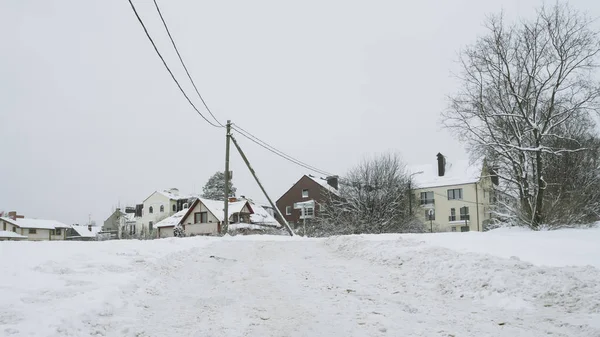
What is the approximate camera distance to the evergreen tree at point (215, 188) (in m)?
75.3

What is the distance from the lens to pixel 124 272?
8.37 m

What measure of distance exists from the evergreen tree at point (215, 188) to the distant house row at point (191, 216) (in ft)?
12.6

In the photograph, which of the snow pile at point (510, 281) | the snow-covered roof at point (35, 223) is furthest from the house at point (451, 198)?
the snow-covered roof at point (35, 223)

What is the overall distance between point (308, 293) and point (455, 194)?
55.4 m

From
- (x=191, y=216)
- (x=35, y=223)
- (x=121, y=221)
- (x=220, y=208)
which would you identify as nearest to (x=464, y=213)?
(x=220, y=208)

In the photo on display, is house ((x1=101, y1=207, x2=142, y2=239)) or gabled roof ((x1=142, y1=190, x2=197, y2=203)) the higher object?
gabled roof ((x1=142, y1=190, x2=197, y2=203))

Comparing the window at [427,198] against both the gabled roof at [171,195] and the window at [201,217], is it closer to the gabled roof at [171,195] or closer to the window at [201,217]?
the window at [201,217]

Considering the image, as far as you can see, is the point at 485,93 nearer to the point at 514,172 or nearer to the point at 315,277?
the point at 514,172

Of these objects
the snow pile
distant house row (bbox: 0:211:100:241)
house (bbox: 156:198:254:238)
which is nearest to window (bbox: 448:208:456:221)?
house (bbox: 156:198:254:238)

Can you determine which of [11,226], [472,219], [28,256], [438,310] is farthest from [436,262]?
[11,226]

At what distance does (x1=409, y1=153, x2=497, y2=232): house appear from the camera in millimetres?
56812

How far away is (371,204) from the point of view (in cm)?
4003

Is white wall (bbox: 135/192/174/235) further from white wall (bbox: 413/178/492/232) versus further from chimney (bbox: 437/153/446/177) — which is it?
chimney (bbox: 437/153/446/177)

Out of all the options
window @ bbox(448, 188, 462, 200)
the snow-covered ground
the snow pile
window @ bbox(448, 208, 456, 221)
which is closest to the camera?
the snow-covered ground
